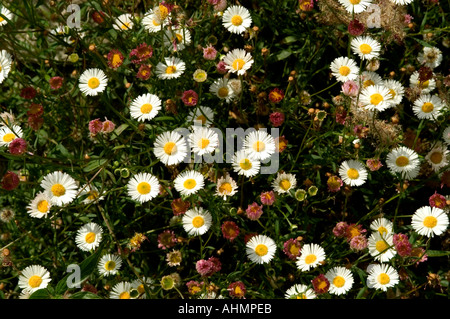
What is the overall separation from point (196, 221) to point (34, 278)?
35.0 inches

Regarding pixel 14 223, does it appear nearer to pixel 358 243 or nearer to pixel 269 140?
pixel 269 140

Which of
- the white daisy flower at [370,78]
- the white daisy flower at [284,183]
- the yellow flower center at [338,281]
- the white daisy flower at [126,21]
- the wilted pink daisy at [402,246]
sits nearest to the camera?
the wilted pink daisy at [402,246]

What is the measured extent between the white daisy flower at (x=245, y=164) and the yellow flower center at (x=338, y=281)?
662 millimetres

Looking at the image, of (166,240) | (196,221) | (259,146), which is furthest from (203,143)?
(166,240)

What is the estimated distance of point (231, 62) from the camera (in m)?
2.79

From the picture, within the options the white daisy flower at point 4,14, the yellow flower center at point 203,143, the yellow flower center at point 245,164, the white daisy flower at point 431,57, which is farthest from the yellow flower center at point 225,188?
the white daisy flower at point 4,14

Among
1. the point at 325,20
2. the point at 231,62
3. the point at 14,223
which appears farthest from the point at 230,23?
the point at 14,223

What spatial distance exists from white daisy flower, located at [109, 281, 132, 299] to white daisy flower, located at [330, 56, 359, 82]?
5.15 ft

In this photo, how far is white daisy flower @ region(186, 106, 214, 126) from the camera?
2770 millimetres

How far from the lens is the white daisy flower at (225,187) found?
8.58 ft

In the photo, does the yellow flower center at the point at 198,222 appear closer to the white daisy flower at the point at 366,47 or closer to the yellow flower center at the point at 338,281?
the yellow flower center at the point at 338,281

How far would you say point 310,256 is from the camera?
264 cm

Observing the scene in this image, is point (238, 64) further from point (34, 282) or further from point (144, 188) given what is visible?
point (34, 282)

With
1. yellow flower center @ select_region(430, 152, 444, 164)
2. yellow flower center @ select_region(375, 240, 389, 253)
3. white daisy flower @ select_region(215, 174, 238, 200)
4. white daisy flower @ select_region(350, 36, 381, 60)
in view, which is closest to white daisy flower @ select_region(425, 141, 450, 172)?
yellow flower center @ select_region(430, 152, 444, 164)
